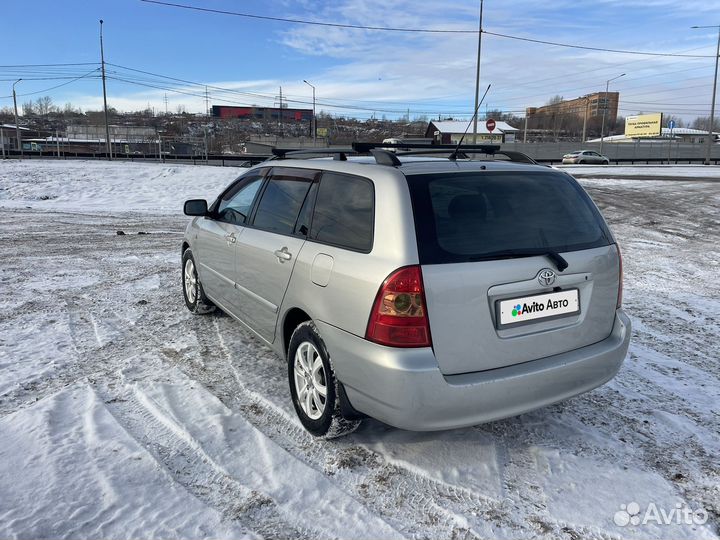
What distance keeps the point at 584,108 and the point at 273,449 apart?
109528 mm

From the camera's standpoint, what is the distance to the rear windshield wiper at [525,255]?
2758mm

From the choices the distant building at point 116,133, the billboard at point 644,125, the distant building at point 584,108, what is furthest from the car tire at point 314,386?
the distant building at point 584,108

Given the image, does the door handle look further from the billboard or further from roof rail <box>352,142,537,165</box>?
the billboard

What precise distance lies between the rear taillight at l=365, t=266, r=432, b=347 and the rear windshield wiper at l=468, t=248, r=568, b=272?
0.34m

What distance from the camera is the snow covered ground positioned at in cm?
250

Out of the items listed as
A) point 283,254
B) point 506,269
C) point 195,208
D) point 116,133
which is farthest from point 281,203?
point 116,133

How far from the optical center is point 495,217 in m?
2.92

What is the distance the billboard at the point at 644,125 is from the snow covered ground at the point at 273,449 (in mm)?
95199

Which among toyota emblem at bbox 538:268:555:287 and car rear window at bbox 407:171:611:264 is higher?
car rear window at bbox 407:171:611:264

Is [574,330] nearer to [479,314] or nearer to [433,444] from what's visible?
[479,314]

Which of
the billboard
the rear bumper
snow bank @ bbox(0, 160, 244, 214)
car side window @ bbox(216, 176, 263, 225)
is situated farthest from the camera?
the billboard

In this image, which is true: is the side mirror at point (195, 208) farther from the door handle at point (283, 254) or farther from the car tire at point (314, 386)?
the car tire at point (314, 386)

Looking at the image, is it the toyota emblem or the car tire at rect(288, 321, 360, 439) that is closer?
the toyota emblem

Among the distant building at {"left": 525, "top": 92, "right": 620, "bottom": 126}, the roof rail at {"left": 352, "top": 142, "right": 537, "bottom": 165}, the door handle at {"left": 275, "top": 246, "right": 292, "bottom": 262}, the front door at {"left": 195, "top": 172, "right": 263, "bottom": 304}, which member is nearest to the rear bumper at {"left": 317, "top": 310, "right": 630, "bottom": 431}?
the door handle at {"left": 275, "top": 246, "right": 292, "bottom": 262}
